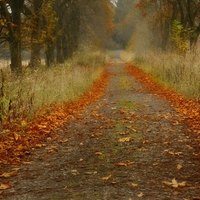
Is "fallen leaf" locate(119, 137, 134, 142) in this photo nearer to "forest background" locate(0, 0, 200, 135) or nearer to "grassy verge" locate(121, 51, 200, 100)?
"forest background" locate(0, 0, 200, 135)

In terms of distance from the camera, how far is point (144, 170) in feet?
15.4

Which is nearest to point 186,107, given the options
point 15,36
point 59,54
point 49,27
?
point 15,36

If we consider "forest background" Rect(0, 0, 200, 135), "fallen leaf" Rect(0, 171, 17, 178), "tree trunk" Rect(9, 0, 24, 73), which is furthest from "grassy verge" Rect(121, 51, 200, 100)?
"fallen leaf" Rect(0, 171, 17, 178)

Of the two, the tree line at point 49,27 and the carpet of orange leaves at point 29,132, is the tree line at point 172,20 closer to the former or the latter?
the tree line at point 49,27

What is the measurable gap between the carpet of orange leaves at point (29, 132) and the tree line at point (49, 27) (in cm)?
389

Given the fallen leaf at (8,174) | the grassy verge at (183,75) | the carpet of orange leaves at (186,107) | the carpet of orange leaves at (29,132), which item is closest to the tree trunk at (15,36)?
the carpet of orange leaves at (29,132)

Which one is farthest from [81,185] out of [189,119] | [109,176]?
[189,119]

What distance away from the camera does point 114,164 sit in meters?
5.00

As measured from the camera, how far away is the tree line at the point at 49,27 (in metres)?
12.7

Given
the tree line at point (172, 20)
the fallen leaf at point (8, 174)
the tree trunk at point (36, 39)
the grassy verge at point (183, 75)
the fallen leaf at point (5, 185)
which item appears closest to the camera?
the fallen leaf at point (5, 185)

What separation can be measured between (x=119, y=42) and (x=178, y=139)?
306 ft

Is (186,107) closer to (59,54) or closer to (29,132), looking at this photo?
(29,132)

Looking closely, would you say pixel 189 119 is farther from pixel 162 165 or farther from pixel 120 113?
pixel 162 165

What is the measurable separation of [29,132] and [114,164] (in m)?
2.59
